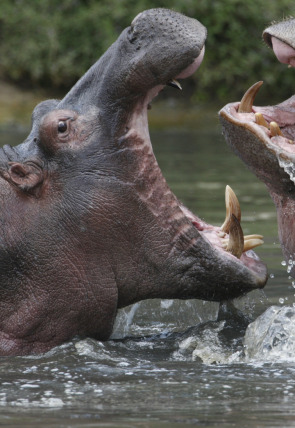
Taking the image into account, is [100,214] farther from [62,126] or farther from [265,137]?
[265,137]

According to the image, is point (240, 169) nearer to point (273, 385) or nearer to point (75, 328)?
point (75, 328)

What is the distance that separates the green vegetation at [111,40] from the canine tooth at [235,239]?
1462cm

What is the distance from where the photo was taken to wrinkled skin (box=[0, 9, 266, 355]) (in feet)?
18.3

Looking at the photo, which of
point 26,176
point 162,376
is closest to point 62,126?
point 26,176

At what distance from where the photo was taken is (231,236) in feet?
19.0

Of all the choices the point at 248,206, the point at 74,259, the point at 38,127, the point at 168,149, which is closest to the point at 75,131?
the point at 38,127

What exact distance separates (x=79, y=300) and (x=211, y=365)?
0.82 m

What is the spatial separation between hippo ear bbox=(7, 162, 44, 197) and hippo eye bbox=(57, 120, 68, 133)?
23 cm

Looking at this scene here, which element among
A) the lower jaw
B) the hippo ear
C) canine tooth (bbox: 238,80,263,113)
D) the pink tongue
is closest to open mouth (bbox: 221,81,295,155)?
canine tooth (bbox: 238,80,263,113)

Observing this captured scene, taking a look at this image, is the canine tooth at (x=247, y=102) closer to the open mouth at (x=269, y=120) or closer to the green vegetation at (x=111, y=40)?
the open mouth at (x=269, y=120)

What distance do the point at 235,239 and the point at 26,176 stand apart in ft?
3.81

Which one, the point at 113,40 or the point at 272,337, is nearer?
the point at 272,337

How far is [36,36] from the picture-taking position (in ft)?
73.4

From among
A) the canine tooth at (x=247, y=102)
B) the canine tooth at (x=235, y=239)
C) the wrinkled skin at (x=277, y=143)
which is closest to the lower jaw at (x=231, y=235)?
the canine tooth at (x=235, y=239)
